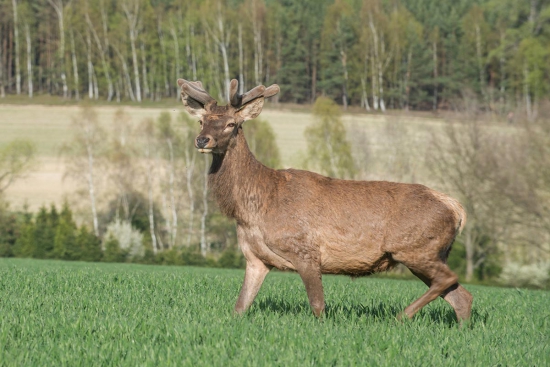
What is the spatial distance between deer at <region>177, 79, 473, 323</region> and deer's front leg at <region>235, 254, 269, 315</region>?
0.01 m

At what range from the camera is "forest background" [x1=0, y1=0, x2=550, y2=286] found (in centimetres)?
4856

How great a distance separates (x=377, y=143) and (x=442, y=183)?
1273 centimetres

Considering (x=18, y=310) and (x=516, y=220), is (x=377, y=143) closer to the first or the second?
(x=516, y=220)

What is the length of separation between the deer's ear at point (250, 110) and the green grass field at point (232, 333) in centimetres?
226

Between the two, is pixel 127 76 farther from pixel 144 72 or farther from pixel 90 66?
pixel 90 66

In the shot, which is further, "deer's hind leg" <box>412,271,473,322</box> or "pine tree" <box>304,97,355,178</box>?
"pine tree" <box>304,97,355,178</box>

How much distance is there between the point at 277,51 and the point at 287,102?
6.34m

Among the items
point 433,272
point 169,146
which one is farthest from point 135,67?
point 433,272

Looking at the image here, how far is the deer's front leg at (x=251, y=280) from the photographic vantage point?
8633 millimetres

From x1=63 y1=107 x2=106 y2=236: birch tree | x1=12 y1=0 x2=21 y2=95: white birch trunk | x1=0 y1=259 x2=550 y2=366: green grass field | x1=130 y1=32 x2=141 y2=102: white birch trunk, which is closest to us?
x1=0 y1=259 x2=550 y2=366: green grass field

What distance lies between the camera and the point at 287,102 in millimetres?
91000

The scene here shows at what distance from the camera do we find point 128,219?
58.1 m

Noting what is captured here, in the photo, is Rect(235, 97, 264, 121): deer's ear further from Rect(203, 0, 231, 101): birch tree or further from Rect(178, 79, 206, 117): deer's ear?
Rect(203, 0, 231, 101): birch tree

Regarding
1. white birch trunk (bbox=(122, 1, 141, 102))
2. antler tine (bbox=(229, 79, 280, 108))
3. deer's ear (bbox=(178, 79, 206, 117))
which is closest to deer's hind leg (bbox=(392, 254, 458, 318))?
antler tine (bbox=(229, 79, 280, 108))
